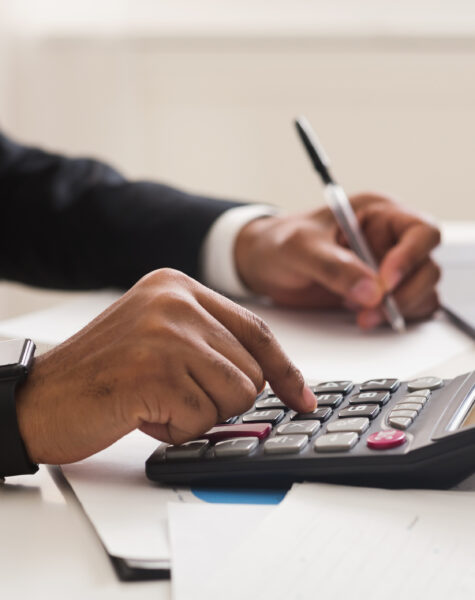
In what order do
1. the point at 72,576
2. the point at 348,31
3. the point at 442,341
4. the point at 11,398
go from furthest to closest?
the point at 348,31, the point at 442,341, the point at 11,398, the point at 72,576

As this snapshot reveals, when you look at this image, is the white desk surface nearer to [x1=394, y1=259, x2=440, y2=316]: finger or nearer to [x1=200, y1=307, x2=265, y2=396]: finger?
[x1=200, y1=307, x2=265, y2=396]: finger

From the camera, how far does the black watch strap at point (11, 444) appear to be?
1.49 feet

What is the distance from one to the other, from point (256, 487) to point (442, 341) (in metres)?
0.38

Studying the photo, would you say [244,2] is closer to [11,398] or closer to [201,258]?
[201,258]

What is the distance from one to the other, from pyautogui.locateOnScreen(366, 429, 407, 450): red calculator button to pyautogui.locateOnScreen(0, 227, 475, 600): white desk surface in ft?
0.43

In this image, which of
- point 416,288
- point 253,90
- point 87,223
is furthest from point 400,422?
point 253,90

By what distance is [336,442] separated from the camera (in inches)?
16.8

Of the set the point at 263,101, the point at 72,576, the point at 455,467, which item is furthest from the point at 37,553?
the point at 263,101

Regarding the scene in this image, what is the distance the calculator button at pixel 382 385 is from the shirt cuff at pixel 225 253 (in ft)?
1.47

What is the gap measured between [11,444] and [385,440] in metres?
0.19

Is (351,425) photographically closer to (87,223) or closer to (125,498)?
(125,498)

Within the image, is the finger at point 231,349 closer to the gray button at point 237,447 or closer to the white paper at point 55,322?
the gray button at point 237,447

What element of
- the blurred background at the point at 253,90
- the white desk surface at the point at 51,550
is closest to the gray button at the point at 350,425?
the white desk surface at the point at 51,550

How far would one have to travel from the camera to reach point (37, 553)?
37cm
